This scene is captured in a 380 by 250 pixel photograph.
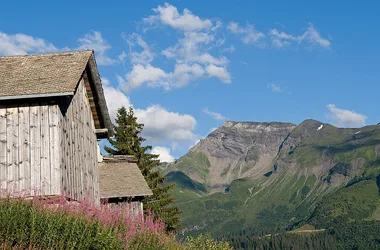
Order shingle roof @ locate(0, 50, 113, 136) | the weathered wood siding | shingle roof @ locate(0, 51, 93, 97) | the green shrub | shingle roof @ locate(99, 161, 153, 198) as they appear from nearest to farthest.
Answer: shingle roof @ locate(0, 50, 113, 136)
shingle roof @ locate(0, 51, 93, 97)
the green shrub
shingle roof @ locate(99, 161, 153, 198)
the weathered wood siding

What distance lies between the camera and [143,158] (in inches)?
1901

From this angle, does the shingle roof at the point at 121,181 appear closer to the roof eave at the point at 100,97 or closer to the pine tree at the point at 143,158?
the roof eave at the point at 100,97

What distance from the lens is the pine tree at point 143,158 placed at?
155 ft

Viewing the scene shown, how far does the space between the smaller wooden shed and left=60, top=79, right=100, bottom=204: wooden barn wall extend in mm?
2887

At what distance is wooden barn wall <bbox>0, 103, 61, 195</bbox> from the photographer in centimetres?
1850

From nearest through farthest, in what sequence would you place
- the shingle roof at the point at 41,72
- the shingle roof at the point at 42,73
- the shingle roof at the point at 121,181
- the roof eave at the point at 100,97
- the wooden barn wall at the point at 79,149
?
the shingle roof at the point at 42,73, the shingle roof at the point at 41,72, the wooden barn wall at the point at 79,149, the roof eave at the point at 100,97, the shingle roof at the point at 121,181

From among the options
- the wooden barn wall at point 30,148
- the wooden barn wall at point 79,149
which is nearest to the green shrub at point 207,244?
the wooden barn wall at point 79,149

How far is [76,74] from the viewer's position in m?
19.6

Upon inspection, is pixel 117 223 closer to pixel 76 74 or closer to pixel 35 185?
pixel 35 185

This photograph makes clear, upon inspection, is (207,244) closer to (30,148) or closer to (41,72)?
(30,148)

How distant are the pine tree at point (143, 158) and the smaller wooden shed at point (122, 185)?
14.7 meters

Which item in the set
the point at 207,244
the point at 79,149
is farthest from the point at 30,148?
the point at 207,244

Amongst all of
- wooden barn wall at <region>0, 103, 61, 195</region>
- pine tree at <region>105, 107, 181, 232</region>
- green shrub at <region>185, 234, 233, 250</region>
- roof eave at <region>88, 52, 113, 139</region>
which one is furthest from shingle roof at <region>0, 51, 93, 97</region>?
pine tree at <region>105, 107, 181, 232</region>

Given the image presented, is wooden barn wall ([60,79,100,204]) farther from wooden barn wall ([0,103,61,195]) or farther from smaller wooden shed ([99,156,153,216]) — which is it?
smaller wooden shed ([99,156,153,216])
